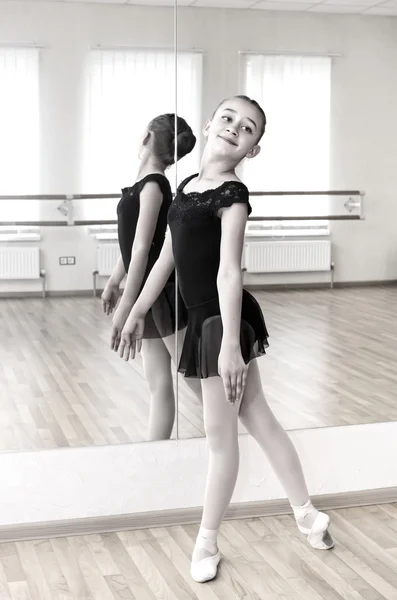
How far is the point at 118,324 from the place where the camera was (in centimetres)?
323

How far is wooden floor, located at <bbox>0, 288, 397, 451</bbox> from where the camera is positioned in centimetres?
319

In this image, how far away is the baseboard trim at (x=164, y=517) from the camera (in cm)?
321

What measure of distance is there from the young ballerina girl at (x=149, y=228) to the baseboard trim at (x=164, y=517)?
60cm

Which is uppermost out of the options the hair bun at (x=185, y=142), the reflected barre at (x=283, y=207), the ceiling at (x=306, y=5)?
the ceiling at (x=306, y=5)

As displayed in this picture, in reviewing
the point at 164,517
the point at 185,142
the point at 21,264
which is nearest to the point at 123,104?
the point at 185,142

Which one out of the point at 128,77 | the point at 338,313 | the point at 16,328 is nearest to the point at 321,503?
the point at 338,313

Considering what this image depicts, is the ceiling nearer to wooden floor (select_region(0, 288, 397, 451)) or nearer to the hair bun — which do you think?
the hair bun

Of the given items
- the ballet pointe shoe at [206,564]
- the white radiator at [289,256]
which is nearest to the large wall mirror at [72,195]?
the white radiator at [289,256]

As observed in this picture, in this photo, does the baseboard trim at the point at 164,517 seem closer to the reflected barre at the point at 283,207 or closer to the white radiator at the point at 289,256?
the white radiator at the point at 289,256

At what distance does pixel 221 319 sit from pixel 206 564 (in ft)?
2.38

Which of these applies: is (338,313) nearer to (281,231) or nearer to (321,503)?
(281,231)

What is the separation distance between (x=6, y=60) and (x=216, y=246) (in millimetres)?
857

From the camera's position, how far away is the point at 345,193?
3352 mm

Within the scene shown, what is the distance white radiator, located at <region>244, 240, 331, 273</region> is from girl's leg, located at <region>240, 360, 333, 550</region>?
36cm
